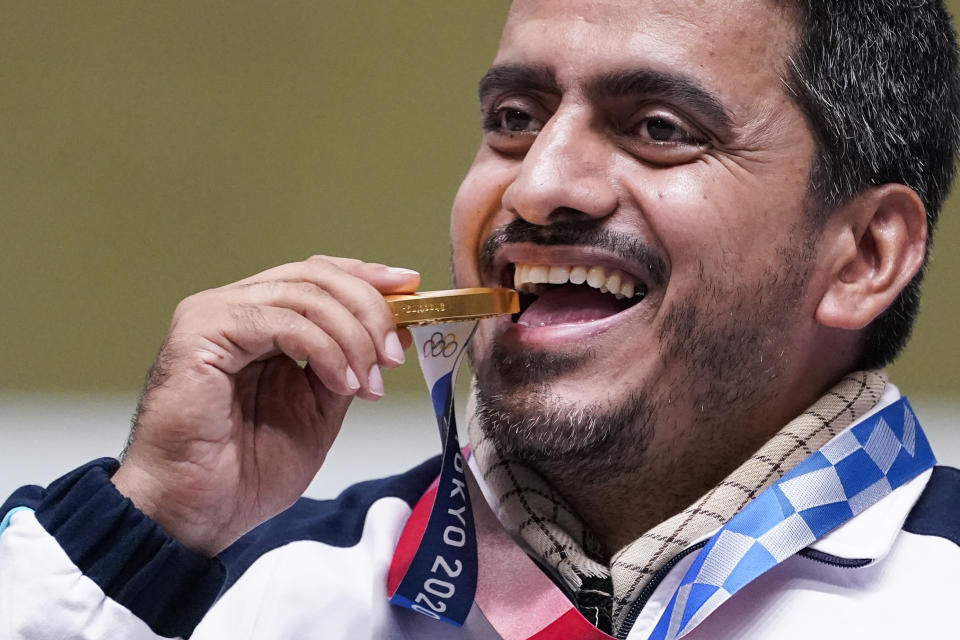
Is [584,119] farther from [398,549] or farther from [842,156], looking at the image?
[398,549]

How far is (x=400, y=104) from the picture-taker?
319 cm

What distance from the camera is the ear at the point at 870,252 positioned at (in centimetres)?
155

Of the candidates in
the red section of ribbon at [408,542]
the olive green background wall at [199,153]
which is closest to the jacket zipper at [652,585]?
the red section of ribbon at [408,542]

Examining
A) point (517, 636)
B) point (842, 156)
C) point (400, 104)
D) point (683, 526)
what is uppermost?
point (400, 104)

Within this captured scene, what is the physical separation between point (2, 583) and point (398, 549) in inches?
18.4

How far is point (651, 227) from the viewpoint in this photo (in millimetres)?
1473

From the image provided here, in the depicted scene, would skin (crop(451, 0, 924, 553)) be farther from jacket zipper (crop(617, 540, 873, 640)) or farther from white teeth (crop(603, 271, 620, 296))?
jacket zipper (crop(617, 540, 873, 640))

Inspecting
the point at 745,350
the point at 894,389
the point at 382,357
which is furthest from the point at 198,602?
the point at 894,389

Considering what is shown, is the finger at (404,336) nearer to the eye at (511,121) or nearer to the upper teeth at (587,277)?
the upper teeth at (587,277)

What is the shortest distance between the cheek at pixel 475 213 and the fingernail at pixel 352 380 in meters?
0.27

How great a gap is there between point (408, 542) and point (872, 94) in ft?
2.59

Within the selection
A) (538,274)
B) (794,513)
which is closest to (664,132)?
(538,274)

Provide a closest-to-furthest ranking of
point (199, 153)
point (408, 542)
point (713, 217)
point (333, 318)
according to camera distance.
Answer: point (333, 318) → point (713, 217) → point (408, 542) → point (199, 153)

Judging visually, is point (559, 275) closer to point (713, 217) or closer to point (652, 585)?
point (713, 217)
